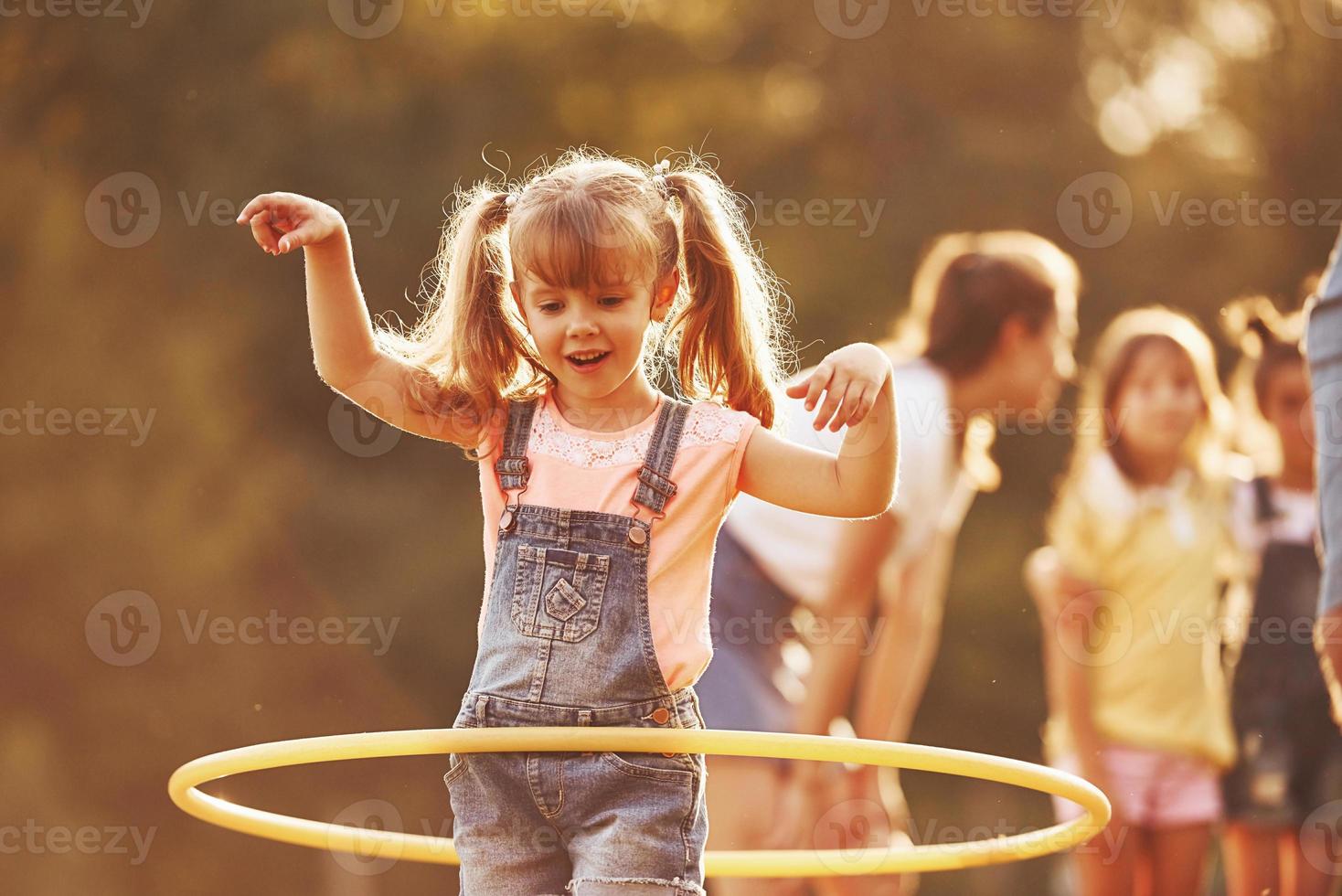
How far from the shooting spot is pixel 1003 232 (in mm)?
5547

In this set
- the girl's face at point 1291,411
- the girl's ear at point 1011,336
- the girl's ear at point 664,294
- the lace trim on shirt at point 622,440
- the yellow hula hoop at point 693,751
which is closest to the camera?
the yellow hula hoop at point 693,751

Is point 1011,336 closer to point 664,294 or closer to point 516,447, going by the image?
point 664,294

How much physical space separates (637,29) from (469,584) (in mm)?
2263

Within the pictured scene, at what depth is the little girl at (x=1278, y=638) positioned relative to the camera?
14.9ft

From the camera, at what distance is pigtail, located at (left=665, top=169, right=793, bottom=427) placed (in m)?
2.22

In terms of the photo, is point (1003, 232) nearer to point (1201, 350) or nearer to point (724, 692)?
point (1201, 350)

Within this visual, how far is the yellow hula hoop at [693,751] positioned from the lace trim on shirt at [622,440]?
36cm

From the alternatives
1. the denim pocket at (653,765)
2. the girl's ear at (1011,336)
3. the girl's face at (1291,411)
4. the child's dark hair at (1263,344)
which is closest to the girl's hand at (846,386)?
the denim pocket at (653,765)

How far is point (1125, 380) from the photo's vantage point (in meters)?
4.75

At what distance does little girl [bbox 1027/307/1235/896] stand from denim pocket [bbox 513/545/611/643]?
9.24 ft

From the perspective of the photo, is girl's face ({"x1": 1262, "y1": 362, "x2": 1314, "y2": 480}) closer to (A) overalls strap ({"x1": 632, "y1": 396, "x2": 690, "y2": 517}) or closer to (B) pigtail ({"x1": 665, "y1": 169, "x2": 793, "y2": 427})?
(B) pigtail ({"x1": 665, "y1": 169, "x2": 793, "y2": 427})

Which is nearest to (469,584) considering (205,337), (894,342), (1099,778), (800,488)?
(205,337)

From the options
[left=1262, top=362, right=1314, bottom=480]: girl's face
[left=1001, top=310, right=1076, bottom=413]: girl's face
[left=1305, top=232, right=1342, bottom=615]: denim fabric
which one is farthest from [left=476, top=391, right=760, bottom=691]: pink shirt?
[left=1262, top=362, right=1314, bottom=480]: girl's face

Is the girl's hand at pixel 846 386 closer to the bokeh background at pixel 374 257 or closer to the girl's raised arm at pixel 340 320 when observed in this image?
the girl's raised arm at pixel 340 320
